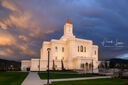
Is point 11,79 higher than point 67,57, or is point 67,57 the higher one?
point 67,57

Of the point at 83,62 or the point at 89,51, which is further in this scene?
the point at 89,51

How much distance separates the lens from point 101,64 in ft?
235

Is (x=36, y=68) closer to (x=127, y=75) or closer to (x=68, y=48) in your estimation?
(x=68, y=48)

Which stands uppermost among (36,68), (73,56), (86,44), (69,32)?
(69,32)

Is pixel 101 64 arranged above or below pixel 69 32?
below

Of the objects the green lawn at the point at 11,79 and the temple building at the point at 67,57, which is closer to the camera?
the green lawn at the point at 11,79

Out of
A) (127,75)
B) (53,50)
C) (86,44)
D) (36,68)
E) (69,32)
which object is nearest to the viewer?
(127,75)

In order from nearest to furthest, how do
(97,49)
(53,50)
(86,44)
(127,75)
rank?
(127,75) → (53,50) → (86,44) → (97,49)

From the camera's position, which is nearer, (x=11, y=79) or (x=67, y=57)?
(x=11, y=79)

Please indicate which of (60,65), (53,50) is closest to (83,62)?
(60,65)

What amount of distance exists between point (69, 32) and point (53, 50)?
15192 mm

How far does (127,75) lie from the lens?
24562 mm

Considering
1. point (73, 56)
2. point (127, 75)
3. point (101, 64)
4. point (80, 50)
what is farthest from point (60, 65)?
point (127, 75)

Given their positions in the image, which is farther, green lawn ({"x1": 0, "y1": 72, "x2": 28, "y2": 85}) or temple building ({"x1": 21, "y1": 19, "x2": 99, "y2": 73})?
temple building ({"x1": 21, "y1": 19, "x2": 99, "y2": 73})
